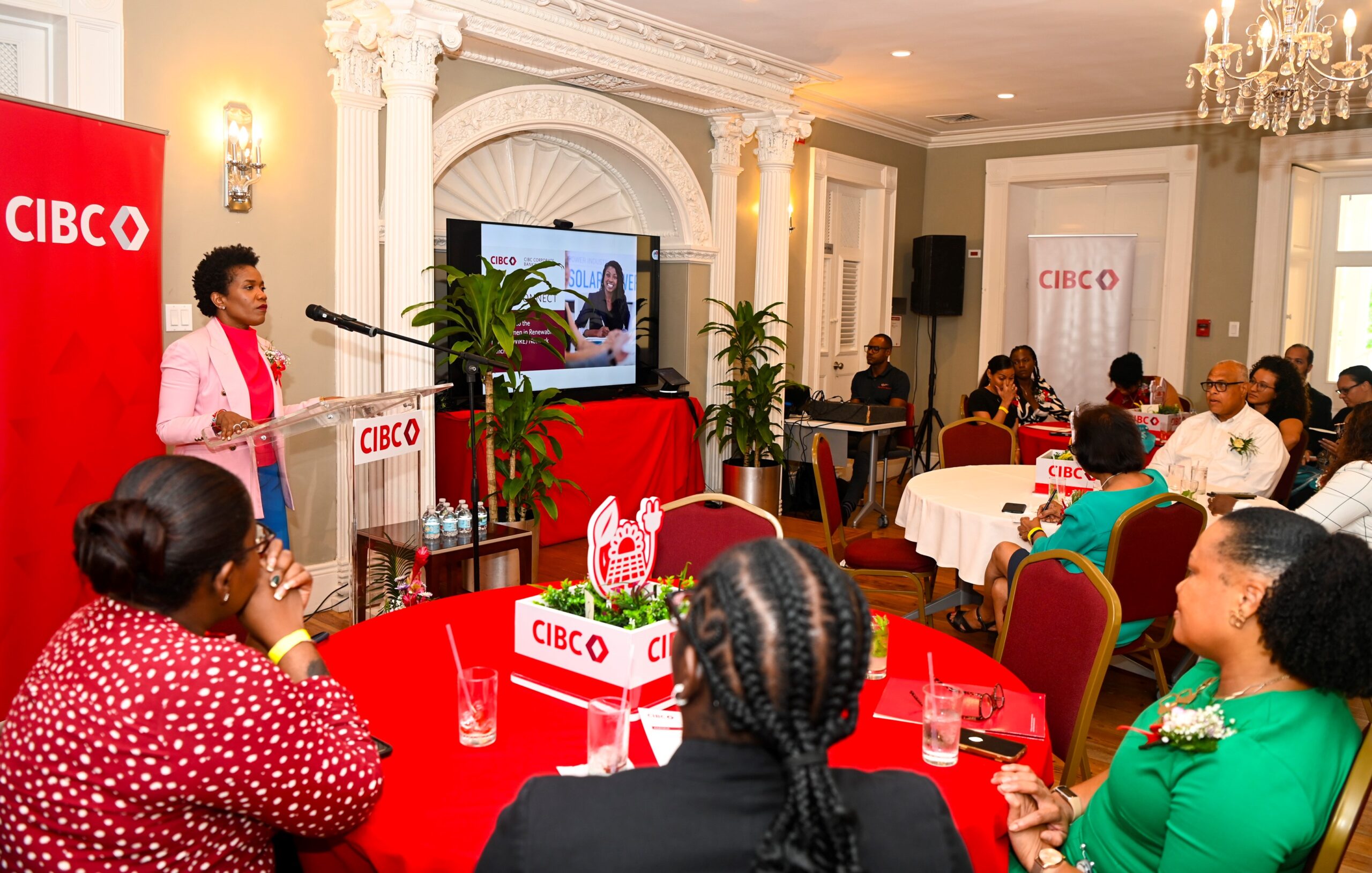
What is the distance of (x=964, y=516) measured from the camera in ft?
13.6

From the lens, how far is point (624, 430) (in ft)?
21.4

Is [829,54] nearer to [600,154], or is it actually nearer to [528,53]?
[600,154]

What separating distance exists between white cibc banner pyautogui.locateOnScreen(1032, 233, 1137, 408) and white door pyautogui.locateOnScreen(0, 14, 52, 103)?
7.78 m

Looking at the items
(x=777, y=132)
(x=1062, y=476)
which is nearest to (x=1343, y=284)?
(x=777, y=132)

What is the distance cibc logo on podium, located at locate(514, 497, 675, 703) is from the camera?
1993 mm

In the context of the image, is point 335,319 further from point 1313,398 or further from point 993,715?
point 1313,398

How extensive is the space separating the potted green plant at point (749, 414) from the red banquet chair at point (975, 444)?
1.50 metres

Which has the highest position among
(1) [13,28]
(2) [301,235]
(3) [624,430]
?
(1) [13,28]

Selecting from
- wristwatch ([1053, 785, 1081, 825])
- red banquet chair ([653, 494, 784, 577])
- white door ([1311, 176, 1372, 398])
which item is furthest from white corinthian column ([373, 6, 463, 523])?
white door ([1311, 176, 1372, 398])

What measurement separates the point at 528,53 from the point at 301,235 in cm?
167

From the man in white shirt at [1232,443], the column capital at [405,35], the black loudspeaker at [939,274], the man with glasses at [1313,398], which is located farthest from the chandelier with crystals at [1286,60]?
the black loudspeaker at [939,274]

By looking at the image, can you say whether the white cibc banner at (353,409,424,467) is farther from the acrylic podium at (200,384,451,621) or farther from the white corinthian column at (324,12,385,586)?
the white corinthian column at (324,12,385,586)

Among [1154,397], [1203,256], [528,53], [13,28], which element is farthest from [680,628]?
[1203,256]

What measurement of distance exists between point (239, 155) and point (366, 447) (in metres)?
1.73
